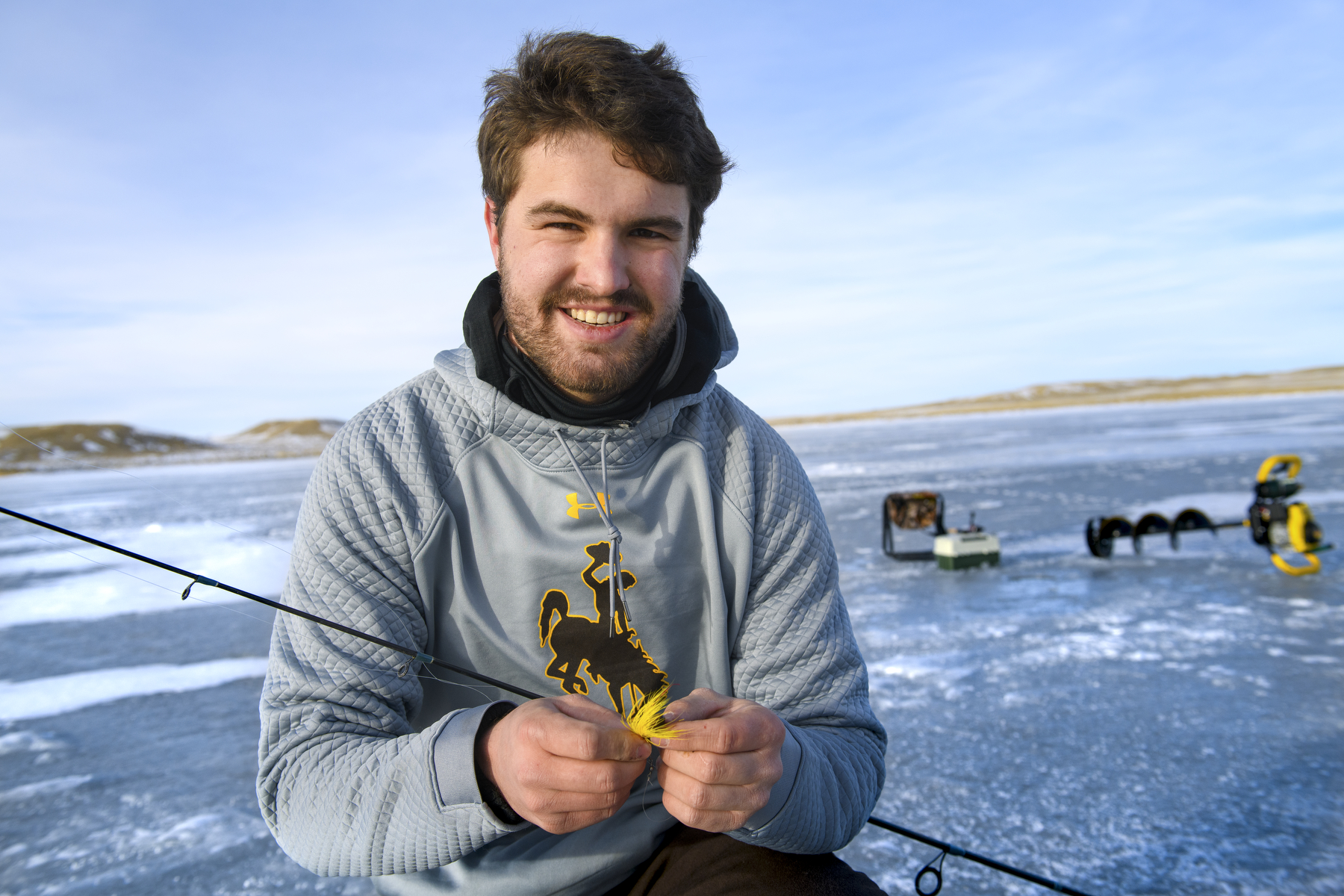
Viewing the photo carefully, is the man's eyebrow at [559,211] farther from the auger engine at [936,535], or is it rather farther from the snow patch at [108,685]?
the auger engine at [936,535]

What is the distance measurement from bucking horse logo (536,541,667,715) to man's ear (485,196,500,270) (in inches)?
25.1

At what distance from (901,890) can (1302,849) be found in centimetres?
117

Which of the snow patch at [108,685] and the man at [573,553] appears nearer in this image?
the man at [573,553]

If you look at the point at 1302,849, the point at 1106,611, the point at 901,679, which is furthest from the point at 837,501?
the point at 1302,849

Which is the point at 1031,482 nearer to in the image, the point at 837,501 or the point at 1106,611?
the point at 837,501

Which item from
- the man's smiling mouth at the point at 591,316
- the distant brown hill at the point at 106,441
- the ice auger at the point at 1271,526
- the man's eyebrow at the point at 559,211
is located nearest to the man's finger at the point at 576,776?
the man's smiling mouth at the point at 591,316

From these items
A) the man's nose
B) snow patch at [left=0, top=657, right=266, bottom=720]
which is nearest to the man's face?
the man's nose

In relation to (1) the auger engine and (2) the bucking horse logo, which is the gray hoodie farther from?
(1) the auger engine

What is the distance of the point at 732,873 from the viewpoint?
140 centimetres

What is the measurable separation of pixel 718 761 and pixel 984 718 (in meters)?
2.60

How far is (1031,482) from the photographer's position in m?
10.9

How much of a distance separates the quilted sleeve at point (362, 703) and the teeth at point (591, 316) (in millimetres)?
368

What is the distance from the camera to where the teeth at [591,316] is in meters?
1.51

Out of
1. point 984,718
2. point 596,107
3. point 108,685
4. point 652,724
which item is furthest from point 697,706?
point 108,685
